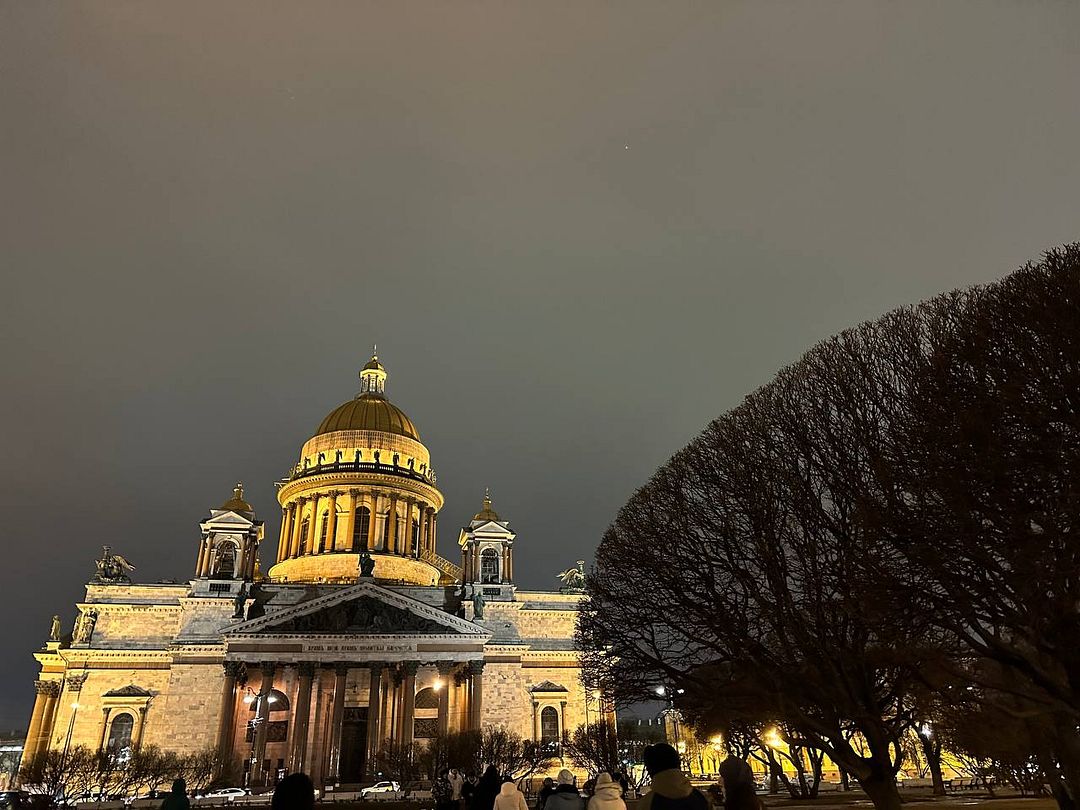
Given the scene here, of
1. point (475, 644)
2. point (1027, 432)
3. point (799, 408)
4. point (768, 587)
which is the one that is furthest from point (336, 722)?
point (1027, 432)

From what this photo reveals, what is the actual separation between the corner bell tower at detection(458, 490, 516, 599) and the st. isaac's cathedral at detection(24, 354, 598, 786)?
120mm

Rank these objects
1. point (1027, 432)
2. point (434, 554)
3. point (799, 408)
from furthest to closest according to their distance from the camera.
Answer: point (434, 554), point (799, 408), point (1027, 432)

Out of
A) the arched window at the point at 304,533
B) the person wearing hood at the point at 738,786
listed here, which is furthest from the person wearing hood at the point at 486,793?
the arched window at the point at 304,533

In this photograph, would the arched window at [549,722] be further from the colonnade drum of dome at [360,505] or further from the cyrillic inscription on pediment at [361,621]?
the colonnade drum of dome at [360,505]

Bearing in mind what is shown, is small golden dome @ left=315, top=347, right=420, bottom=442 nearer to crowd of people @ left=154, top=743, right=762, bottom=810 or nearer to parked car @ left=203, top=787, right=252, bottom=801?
parked car @ left=203, top=787, right=252, bottom=801

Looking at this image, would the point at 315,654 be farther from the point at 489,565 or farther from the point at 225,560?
the point at 489,565

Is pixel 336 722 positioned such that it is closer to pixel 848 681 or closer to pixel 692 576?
pixel 692 576

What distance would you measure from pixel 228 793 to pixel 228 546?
21.5 m

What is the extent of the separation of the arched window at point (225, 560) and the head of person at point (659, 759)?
56.1m

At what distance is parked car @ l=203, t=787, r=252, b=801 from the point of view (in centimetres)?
3898

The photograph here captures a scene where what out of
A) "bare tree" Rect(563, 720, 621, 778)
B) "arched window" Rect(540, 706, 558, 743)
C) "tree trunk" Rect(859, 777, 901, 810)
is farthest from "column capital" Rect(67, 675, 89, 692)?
"tree trunk" Rect(859, 777, 901, 810)

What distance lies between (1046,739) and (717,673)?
32.6ft

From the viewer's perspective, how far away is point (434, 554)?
67.2m

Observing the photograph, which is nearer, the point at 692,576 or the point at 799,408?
the point at 799,408
